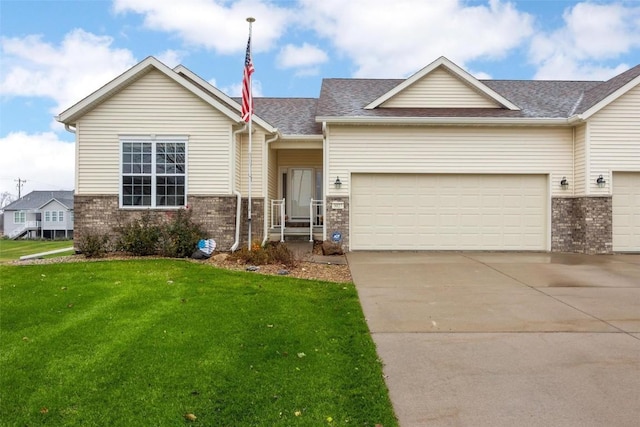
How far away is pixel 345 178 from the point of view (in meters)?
13.1

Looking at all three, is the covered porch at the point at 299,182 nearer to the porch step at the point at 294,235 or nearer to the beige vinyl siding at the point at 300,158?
the beige vinyl siding at the point at 300,158

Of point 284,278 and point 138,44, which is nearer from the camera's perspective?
point 284,278

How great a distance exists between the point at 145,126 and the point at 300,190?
615 cm

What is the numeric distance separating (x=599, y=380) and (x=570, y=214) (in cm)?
1064

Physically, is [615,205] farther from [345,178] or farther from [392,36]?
[392,36]

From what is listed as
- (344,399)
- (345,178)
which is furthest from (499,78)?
(344,399)

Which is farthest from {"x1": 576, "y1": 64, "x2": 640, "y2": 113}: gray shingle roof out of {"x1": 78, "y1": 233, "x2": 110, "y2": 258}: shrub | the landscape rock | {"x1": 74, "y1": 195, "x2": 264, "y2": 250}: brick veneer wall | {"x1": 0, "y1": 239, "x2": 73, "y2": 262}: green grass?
{"x1": 0, "y1": 239, "x2": 73, "y2": 262}: green grass

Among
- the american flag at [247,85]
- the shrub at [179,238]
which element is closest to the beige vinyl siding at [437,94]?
the american flag at [247,85]

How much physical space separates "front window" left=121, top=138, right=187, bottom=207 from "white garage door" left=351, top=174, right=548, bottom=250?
509 centimetres

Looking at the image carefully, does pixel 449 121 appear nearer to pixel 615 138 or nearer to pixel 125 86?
pixel 615 138

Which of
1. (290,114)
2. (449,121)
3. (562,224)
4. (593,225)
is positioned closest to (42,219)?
(290,114)

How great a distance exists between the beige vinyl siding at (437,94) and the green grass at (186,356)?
843 cm

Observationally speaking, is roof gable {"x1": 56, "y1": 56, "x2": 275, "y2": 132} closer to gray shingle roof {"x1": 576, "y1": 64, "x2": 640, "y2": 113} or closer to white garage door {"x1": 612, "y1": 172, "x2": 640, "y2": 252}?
gray shingle roof {"x1": 576, "y1": 64, "x2": 640, "y2": 113}

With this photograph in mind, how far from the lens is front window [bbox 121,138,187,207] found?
1221 cm
